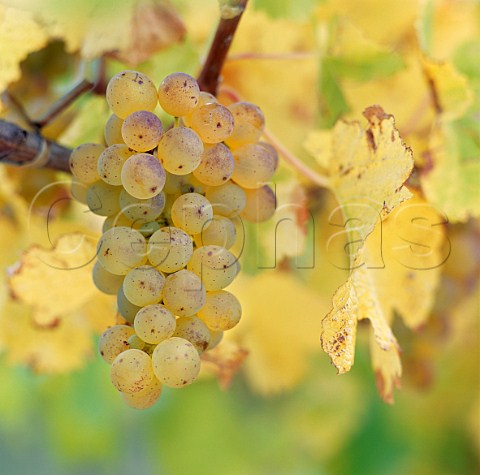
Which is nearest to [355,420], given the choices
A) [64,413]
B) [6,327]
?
[64,413]

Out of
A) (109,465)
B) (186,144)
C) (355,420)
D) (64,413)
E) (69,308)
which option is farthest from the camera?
(109,465)

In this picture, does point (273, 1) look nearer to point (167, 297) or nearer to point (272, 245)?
point (272, 245)

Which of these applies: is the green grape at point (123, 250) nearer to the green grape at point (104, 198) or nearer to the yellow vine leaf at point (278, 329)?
the green grape at point (104, 198)

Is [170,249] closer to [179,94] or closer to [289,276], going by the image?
[179,94]

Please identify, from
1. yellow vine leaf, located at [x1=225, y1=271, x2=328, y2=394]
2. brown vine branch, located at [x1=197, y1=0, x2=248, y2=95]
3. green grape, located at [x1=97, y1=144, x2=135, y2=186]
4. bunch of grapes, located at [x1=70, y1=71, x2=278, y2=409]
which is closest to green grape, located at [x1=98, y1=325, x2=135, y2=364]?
bunch of grapes, located at [x1=70, y1=71, x2=278, y2=409]

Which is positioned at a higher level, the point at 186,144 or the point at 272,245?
the point at 186,144

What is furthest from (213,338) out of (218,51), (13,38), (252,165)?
(13,38)
